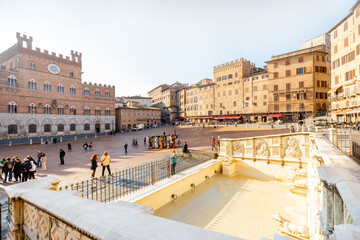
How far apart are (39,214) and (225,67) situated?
55035mm

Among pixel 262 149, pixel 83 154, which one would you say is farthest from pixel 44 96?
pixel 262 149

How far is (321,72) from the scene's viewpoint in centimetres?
3581

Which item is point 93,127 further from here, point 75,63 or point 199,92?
point 199,92

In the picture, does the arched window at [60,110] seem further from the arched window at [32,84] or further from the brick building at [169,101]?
the brick building at [169,101]

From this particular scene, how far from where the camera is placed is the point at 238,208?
783 cm

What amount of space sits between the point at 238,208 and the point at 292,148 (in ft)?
20.5

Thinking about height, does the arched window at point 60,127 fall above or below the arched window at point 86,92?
below

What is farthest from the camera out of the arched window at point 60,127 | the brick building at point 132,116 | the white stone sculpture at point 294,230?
the brick building at point 132,116

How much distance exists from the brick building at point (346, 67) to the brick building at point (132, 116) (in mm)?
46739

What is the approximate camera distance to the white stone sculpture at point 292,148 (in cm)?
1096

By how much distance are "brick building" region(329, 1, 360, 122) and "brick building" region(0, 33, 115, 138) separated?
158 feet

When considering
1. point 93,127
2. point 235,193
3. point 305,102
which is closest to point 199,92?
point 305,102

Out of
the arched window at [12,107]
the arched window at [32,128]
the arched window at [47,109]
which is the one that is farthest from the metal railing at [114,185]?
the arched window at [47,109]

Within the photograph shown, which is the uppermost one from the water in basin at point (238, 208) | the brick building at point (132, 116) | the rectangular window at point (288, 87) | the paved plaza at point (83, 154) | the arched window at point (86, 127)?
the rectangular window at point (288, 87)
